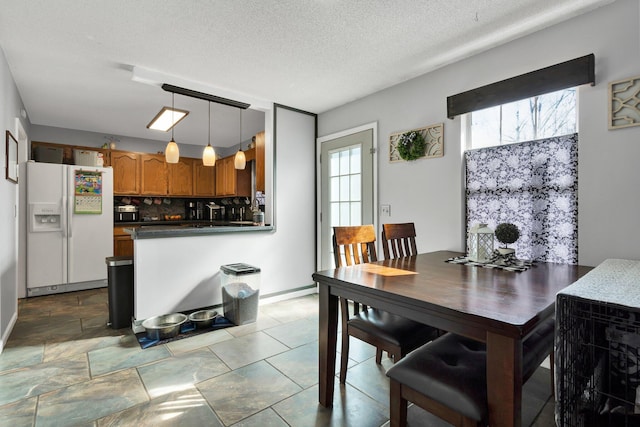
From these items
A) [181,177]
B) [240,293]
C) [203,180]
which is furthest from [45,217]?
[240,293]

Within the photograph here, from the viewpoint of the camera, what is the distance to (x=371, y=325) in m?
1.81

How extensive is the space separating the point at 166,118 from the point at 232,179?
175 centimetres

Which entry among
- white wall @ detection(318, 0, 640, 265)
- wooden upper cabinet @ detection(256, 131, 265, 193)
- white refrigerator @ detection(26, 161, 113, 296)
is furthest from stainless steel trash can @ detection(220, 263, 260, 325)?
white refrigerator @ detection(26, 161, 113, 296)

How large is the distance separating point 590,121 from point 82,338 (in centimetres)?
427

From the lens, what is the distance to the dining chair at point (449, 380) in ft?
3.70

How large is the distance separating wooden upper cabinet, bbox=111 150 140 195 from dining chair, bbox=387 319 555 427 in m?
5.71

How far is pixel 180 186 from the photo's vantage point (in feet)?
20.3

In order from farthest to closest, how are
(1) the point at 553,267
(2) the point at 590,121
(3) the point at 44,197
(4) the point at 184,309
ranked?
1. (3) the point at 44,197
2. (4) the point at 184,309
3. (2) the point at 590,121
4. (1) the point at 553,267

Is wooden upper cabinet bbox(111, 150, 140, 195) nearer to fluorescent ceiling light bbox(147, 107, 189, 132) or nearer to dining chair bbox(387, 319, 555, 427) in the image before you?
fluorescent ceiling light bbox(147, 107, 189, 132)

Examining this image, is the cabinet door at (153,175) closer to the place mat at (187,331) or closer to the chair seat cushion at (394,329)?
the place mat at (187,331)

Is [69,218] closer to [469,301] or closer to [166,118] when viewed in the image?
[166,118]

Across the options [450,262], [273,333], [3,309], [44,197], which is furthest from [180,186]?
[450,262]

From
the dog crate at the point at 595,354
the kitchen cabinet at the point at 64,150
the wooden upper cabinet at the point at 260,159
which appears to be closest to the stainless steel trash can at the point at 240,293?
the wooden upper cabinet at the point at 260,159

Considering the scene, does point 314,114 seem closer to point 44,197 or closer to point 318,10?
point 318,10
